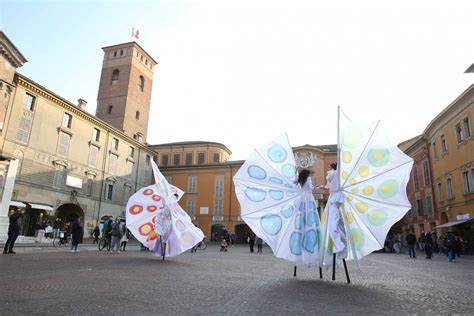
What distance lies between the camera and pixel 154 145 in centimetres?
5719

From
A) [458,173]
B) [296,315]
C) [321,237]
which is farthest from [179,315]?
[458,173]

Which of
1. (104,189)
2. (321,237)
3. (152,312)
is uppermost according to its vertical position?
(104,189)

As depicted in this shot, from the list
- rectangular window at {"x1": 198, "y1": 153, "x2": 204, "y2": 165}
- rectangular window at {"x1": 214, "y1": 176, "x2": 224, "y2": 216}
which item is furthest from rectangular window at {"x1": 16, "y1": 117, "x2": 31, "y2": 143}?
rectangular window at {"x1": 198, "y1": 153, "x2": 204, "y2": 165}

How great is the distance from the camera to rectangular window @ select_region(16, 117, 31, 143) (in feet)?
86.6

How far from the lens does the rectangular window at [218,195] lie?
45281 millimetres

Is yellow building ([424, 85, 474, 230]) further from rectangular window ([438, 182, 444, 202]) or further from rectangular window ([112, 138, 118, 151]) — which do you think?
rectangular window ([112, 138, 118, 151])

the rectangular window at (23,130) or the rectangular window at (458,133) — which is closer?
the rectangular window at (458,133)

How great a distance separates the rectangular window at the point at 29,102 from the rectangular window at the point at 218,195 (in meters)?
24.6

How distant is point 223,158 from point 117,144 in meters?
20.0

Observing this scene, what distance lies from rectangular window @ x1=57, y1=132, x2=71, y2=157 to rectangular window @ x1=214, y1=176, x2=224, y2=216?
2055 centimetres

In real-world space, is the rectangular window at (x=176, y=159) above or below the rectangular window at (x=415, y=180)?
above

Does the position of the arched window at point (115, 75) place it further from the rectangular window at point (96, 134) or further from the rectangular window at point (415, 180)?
the rectangular window at point (415, 180)

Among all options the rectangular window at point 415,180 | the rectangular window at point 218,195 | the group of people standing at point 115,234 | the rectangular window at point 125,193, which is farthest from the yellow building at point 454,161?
the rectangular window at point 125,193

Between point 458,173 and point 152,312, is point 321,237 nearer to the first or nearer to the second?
point 152,312
